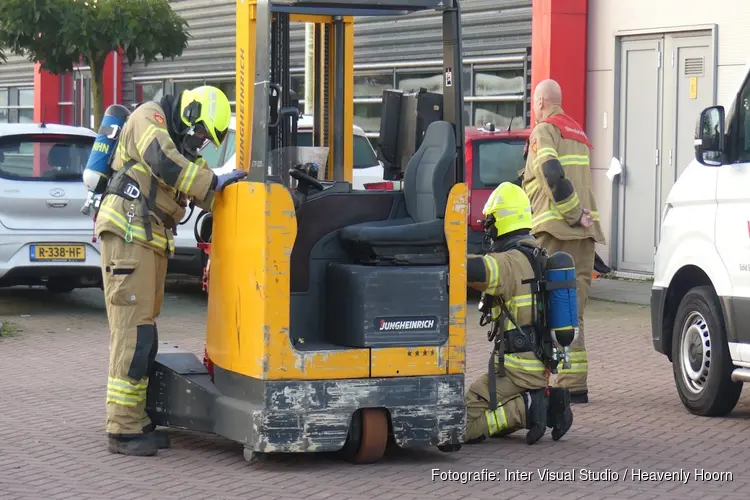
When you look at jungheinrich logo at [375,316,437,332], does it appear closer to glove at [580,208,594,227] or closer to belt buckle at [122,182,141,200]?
belt buckle at [122,182,141,200]

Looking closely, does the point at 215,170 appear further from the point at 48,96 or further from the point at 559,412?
the point at 48,96

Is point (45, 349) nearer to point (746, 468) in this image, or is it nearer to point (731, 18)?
point (746, 468)

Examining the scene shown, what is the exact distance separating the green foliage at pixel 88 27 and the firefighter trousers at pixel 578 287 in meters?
10.3

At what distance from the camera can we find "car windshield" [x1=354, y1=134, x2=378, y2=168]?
10.7 m

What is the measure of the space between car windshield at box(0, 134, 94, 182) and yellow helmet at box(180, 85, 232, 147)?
529 centimetres

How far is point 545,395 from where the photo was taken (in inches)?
292

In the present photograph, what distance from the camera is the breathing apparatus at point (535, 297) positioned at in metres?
7.38

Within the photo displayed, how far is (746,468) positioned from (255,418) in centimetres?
252

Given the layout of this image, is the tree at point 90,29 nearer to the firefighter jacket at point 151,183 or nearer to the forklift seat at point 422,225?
the firefighter jacket at point 151,183

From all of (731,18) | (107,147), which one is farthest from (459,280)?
(731,18)

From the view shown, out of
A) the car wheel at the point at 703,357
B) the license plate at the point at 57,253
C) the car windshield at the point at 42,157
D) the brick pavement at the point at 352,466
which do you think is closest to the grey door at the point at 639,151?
the brick pavement at the point at 352,466

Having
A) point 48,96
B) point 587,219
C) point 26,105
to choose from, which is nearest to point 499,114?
point 587,219

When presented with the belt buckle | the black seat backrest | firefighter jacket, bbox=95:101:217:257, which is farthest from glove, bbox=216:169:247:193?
the black seat backrest

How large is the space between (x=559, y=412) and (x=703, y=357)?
4.51 feet
